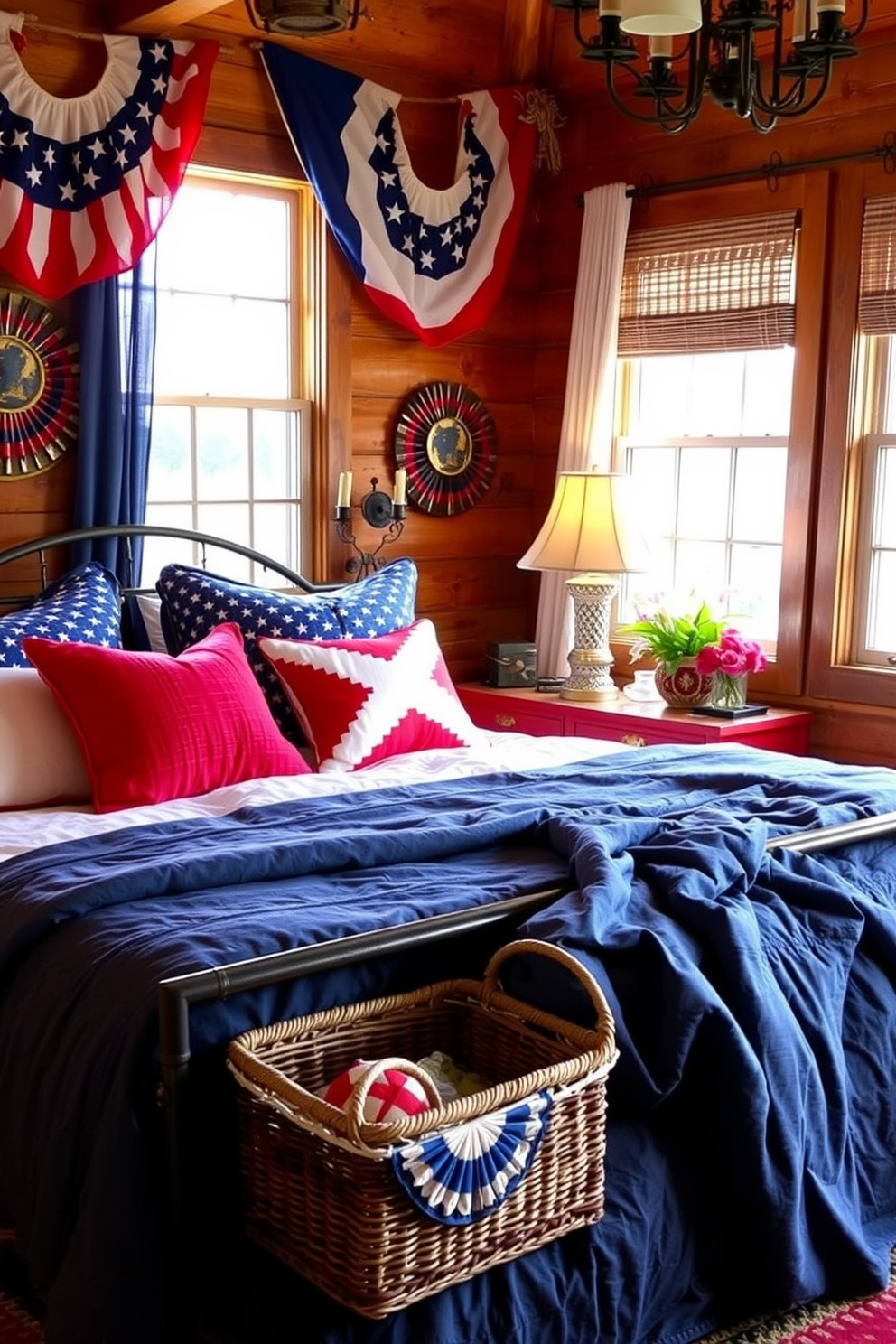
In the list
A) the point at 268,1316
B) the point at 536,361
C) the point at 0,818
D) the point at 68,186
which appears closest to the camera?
the point at 268,1316

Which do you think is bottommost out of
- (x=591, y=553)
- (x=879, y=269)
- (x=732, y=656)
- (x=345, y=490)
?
(x=732, y=656)

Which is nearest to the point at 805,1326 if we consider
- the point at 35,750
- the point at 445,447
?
the point at 35,750

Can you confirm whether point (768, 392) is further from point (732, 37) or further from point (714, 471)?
point (732, 37)

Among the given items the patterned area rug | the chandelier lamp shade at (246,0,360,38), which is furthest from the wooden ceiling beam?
the patterned area rug

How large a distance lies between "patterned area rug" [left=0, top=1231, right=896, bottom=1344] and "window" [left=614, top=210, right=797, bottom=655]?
2443 mm

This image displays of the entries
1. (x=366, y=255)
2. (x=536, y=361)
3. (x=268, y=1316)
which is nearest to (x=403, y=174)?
(x=366, y=255)

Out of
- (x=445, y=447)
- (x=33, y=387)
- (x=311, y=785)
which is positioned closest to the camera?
(x=311, y=785)

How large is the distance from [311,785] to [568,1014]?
1.20m

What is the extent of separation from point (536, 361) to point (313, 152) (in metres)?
1.15

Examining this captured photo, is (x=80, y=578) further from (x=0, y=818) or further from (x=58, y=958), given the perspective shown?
(x=58, y=958)

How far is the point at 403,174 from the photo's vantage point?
459cm

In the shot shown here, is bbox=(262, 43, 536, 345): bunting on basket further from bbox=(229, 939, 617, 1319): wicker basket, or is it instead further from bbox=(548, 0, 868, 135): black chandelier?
bbox=(229, 939, 617, 1319): wicker basket

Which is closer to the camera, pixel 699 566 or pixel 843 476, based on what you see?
pixel 843 476

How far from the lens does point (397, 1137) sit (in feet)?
5.69
